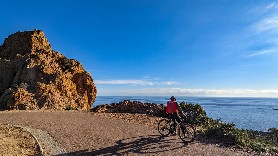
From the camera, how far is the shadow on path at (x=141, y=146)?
42.2ft

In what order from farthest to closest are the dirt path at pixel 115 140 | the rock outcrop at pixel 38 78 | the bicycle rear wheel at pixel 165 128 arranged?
1. the rock outcrop at pixel 38 78
2. the bicycle rear wheel at pixel 165 128
3. the dirt path at pixel 115 140

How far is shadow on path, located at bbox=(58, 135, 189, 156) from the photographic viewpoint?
1287 centimetres

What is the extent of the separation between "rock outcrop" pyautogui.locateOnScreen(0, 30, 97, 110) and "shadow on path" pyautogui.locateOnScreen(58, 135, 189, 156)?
1753 centimetres

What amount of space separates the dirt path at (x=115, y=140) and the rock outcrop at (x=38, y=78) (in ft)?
31.6

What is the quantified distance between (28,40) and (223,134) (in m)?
30.8

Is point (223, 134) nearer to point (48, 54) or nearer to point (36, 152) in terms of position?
point (36, 152)

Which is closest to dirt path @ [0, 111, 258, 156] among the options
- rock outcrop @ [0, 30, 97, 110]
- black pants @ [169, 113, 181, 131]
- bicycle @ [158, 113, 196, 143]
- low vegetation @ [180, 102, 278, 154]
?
bicycle @ [158, 113, 196, 143]

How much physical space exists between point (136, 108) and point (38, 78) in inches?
495

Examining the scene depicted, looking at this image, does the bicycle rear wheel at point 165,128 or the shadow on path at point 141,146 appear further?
the bicycle rear wheel at point 165,128

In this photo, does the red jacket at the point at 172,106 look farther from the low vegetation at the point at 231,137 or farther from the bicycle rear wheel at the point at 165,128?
the low vegetation at the point at 231,137

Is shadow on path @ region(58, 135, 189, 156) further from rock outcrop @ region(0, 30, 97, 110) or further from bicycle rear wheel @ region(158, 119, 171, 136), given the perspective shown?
rock outcrop @ region(0, 30, 97, 110)

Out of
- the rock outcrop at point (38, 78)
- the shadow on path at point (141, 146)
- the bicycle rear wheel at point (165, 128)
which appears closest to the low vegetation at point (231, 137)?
the bicycle rear wheel at point (165, 128)

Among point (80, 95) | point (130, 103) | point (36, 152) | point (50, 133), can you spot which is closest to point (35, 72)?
point (80, 95)

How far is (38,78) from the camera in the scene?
33062 mm
